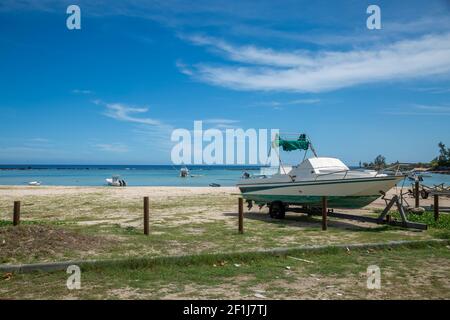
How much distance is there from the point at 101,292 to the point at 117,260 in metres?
1.46

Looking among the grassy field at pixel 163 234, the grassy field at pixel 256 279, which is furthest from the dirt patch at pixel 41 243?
the grassy field at pixel 256 279

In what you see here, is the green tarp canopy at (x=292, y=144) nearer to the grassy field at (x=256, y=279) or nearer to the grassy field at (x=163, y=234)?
the grassy field at (x=163, y=234)

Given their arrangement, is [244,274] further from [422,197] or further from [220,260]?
[422,197]

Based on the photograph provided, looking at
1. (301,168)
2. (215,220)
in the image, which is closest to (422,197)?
(301,168)

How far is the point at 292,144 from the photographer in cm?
1756

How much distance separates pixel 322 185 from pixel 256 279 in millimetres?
8427

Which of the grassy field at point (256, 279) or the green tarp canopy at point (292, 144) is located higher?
the green tarp canopy at point (292, 144)

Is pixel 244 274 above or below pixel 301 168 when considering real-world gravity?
below

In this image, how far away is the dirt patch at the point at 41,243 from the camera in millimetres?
8562

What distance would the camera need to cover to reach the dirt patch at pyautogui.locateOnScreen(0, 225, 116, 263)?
856cm

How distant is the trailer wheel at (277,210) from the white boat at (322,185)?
→ 0.04 m

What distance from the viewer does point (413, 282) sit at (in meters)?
6.92

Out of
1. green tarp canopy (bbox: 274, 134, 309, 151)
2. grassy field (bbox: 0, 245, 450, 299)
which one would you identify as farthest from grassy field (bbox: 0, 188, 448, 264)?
green tarp canopy (bbox: 274, 134, 309, 151)

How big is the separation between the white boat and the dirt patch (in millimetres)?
7941
